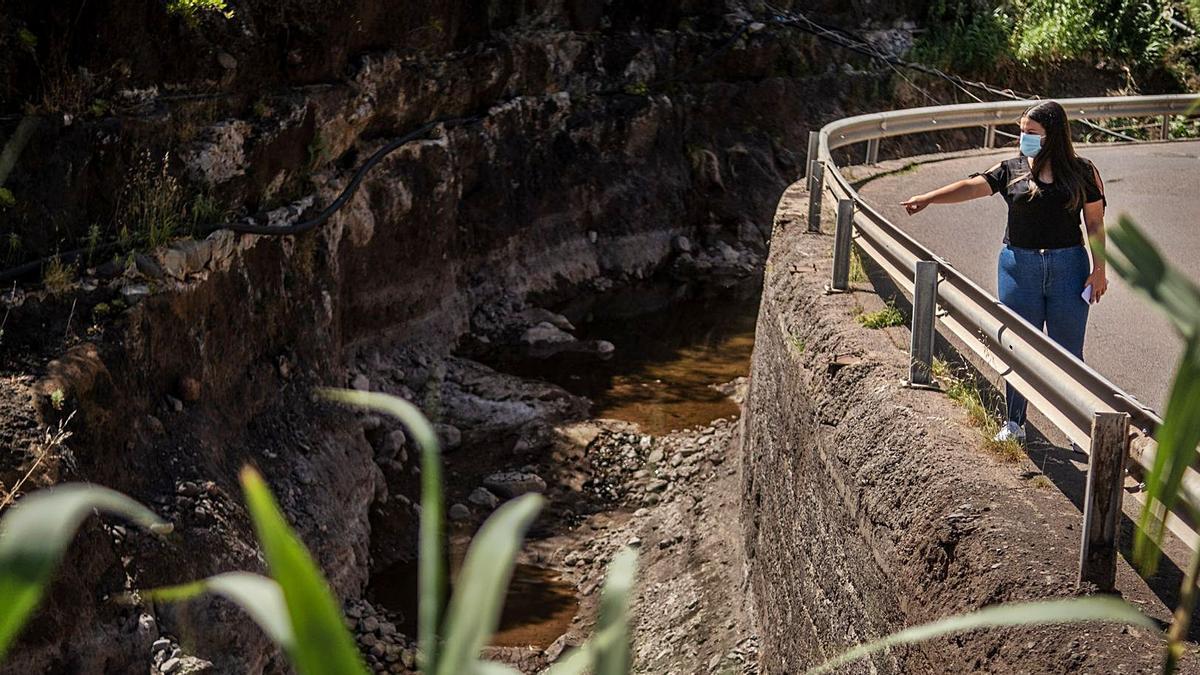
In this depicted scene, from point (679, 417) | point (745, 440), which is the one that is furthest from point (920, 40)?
point (745, 440)

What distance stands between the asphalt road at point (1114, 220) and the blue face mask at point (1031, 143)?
149 centimetres

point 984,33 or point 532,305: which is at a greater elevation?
point 984,33

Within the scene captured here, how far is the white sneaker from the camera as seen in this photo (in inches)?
224

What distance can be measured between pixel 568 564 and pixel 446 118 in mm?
7623

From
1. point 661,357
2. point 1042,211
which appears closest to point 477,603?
point 1042,211

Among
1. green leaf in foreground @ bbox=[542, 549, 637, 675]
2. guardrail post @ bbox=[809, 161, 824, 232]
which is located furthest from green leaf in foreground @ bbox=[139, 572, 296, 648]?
guardrail post @ bbox=[809, 161, 824, 232]

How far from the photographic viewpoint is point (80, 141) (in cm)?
986

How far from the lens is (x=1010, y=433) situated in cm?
579

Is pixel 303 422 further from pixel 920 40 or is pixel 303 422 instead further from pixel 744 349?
pixel 920 40

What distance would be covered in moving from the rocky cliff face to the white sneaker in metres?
3.29

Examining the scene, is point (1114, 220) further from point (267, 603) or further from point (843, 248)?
point (267, 603)

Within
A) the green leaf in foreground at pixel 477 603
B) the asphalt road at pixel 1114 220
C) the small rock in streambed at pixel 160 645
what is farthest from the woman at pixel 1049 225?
the green leaf in foreground at pixel 477 603

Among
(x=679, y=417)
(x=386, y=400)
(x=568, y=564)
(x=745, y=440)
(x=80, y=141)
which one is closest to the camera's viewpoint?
(x=386, y=400)

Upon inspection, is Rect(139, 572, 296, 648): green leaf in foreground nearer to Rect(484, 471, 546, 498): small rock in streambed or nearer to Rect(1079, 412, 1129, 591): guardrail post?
Rect(1079, 412, 1129, 591): guardrail post
